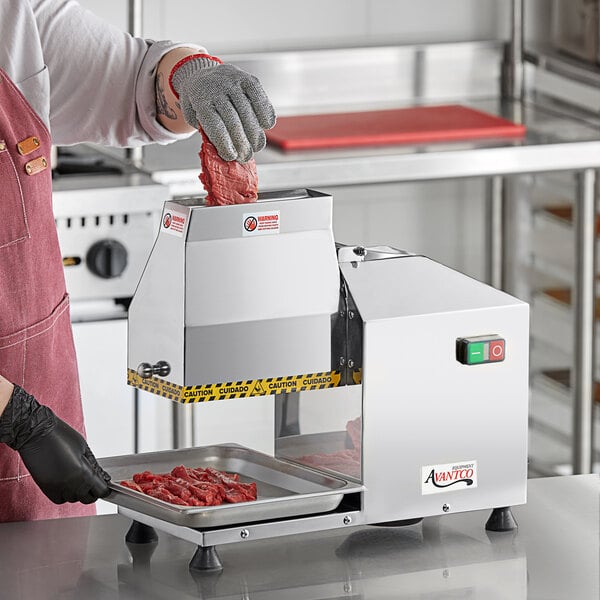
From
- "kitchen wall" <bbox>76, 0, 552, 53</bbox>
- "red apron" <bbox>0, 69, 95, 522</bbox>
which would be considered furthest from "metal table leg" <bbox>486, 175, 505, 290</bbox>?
"red apron" <bbox>0, 69, 95, 522</bbox>

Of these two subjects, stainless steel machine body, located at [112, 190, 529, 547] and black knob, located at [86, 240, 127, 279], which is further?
black knob, located at [86, 240, 127, 279]

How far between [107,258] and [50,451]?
1.23m

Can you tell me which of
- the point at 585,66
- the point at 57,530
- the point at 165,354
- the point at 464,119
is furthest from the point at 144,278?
the point at 585,66

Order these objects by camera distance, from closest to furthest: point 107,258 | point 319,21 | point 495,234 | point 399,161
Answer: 1. point 107,258
2. point 399,161
3. point 319,21
4. point 495,234

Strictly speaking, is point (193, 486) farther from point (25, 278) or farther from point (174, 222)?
point (25, 278)

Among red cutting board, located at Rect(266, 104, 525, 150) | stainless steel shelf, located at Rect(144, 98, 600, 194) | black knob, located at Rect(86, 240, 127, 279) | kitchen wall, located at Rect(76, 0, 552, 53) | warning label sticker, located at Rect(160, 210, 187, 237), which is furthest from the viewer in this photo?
kitchen wall, located at Rect(76, 0, 552, 53)

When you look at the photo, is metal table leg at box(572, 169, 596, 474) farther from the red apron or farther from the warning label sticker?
the warning label sticker

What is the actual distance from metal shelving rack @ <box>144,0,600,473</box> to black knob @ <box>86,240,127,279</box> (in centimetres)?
18

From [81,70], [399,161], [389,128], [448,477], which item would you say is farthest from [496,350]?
[389,128]

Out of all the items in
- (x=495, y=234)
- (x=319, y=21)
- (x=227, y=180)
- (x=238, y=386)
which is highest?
(x=319, y=21)

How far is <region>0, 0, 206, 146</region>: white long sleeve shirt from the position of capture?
1.95 metres

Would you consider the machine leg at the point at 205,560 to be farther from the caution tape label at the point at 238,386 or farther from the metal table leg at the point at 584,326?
the metal table leg at the point at 584,326

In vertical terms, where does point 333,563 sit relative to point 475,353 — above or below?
below

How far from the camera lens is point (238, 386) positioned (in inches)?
59.1
